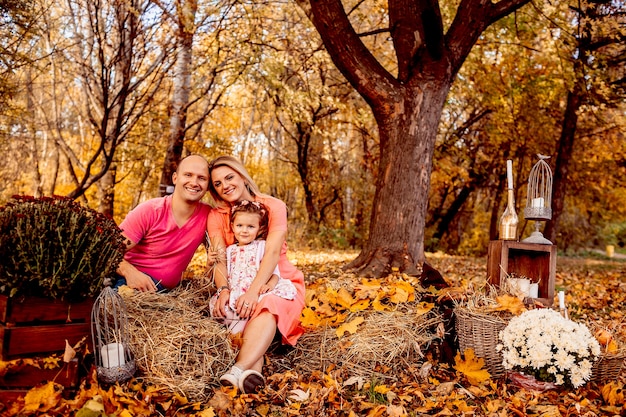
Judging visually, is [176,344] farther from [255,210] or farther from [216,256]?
[255,210]

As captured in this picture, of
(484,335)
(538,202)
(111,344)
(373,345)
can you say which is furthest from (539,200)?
(111,344)

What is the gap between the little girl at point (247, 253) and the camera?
3.53 m

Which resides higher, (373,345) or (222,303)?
(222,303)

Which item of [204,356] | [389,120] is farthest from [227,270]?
[389,120]

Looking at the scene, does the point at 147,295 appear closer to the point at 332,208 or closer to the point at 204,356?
the point at 204,356

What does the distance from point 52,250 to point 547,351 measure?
9.33 feet

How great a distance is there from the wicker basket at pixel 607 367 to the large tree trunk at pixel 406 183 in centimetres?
247

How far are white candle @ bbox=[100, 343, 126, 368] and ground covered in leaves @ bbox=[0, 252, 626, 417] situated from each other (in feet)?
0.33

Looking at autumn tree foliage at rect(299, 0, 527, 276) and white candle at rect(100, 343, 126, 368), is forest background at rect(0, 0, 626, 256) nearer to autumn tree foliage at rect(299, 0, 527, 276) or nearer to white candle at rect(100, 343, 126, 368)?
autumn tree foliage at rect(299, 0, 527, 276)

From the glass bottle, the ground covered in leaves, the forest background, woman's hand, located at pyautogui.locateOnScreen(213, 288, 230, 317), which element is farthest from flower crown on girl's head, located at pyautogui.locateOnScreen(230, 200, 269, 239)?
the forest background

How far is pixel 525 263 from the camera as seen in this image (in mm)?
4320

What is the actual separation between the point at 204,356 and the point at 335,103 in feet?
30.9

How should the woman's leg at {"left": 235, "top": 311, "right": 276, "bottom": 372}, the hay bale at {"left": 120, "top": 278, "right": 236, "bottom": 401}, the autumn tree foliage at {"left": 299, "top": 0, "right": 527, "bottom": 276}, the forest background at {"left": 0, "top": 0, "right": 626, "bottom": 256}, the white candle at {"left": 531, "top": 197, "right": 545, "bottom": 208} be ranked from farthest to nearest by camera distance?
the forest background at {"left": 0, "top": 0, "right": 626, "bottom": 256} → the autumn tree foliage at {"left": 299, "top": 0, "right": 527, "bottom": 276} → the white candle at {"left": 531, "top": 197, "right": 545, "bottom": 208} → the woman's leg at {"left": 235, "top": 311, "right": 276, "bottom": 372} → the hay bale at {"left": 120, "top": 278, "right": 236, "bottom": 401}

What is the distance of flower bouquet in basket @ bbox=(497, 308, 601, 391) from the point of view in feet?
10.1
